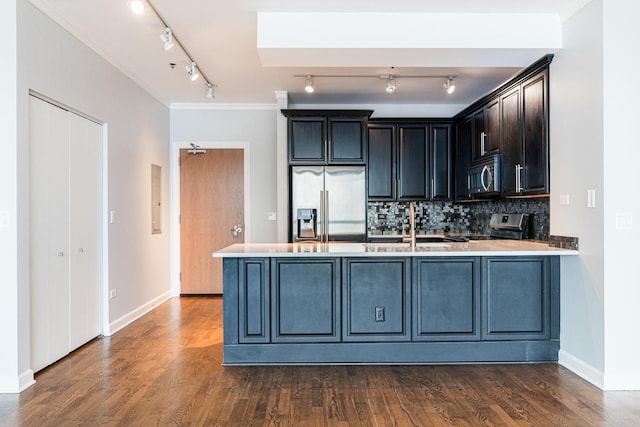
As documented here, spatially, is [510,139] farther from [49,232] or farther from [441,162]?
[49,232]

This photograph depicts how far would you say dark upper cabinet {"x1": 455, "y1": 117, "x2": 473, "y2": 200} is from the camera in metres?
5.34

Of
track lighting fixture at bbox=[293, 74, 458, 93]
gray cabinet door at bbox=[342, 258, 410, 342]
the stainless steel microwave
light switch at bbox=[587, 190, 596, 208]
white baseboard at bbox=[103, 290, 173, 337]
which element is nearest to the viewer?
light switch at bbox=[587, 190, 596, 208]

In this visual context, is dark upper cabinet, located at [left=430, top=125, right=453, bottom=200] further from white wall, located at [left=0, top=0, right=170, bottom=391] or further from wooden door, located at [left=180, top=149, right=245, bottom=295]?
white wall, located at [left=0, top=0, right=170, bottom=391]

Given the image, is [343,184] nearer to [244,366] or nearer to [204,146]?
[204,146]

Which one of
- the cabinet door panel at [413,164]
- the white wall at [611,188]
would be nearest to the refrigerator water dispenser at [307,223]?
the cabinet door panel at [413,164]

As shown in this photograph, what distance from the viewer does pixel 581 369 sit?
10.4ft

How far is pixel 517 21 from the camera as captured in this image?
3420 millimetres

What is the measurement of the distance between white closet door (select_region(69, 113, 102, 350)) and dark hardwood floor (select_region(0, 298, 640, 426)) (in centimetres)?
42

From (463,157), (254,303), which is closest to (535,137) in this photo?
(463,157)

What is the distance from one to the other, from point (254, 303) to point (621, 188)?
8.80 ft

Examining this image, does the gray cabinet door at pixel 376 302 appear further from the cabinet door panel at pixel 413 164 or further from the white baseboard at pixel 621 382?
the cabinet door panel at pixel 413 164

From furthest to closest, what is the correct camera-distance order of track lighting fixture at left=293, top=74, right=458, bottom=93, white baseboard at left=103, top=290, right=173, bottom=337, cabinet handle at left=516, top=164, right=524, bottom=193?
track lighting fixture at left=293, top=74, right=458, bottom=93, white baseboard at left=103, top=290, right=173, bottom=337, cabinet handle at left=516, top=164, right=524, bottom=193

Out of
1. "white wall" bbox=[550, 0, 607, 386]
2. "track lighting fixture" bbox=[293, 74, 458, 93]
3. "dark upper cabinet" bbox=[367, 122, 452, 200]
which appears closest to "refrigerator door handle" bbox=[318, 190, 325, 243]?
"dark upper cabinet" bbox=[367, 122, 452, 200]

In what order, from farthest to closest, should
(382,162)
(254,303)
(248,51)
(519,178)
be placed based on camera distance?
1. (382,162)
2. (248,51)
3. (519,178)
4. (254,303)
